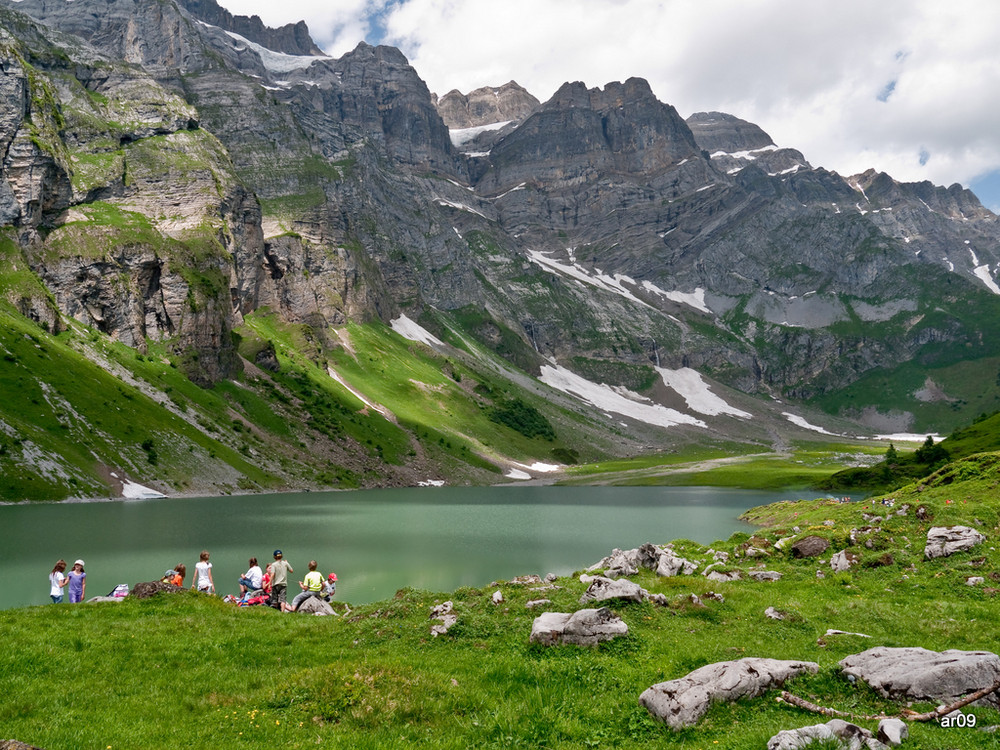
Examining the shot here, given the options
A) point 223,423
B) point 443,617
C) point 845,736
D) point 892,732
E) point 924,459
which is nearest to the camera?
point 892,732

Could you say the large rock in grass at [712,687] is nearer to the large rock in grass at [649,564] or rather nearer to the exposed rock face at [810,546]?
the large rock in grass at [649,564]

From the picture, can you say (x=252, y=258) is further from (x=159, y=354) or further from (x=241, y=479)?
A: (x=241, y=479)

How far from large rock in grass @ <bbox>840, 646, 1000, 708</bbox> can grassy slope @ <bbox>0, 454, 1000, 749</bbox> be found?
0.44 meters

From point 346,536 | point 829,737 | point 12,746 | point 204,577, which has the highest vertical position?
point 12,746

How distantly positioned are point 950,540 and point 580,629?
19.3 m

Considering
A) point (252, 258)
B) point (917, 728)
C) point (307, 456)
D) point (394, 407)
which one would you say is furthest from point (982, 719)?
point (252, 258)

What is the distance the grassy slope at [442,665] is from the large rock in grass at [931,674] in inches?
17.2

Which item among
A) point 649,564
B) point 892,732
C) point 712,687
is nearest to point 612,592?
point 712,687

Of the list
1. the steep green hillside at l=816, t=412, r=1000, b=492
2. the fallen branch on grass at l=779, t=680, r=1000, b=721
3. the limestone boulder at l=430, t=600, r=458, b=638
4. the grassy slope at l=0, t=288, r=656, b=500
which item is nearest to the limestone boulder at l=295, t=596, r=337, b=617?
the limestone boulder at l=430, t=600, r=458, b=638

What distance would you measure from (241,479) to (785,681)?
106 m

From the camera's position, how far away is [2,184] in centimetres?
12362

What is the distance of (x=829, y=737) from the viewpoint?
905 cm

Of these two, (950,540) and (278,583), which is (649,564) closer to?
(950,540)

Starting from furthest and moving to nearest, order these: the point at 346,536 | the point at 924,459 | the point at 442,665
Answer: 1. the point at 924,459
2. the point at 346,536
3. the point at 442,665
